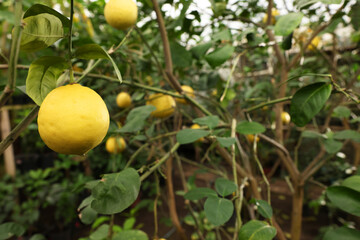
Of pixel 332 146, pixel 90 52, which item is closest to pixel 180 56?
pixel 90 52

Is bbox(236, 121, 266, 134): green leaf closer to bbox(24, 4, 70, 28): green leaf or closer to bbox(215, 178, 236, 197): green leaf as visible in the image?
bbox(215, 178, 236, 197): green leaf

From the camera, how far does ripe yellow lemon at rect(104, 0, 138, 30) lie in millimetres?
649

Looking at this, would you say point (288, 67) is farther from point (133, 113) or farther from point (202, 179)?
point (202, 179)

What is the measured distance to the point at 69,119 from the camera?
0.95 ft

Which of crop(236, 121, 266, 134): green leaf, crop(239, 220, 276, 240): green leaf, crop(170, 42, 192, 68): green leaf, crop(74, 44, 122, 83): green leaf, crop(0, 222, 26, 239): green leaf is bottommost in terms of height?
crop(0, 222, 26, 239): green leaf

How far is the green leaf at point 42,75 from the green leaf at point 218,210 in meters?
0.33

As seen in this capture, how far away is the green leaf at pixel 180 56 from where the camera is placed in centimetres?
70

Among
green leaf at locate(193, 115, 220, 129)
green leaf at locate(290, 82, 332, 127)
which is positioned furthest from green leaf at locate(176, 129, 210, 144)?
green leaf at locate(290, 82, 332, 127)

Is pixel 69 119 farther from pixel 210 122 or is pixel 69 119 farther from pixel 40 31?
pixel 210 122

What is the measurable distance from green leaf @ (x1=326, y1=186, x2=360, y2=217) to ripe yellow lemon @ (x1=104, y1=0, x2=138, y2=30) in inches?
25.7

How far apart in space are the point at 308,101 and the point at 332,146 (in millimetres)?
438

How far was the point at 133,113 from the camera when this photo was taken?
0.65 m

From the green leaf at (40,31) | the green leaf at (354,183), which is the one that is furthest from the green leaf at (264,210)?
the green leaf at (40,31)

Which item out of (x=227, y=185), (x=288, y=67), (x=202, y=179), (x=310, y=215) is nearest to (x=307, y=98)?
(x=227, y=185)
